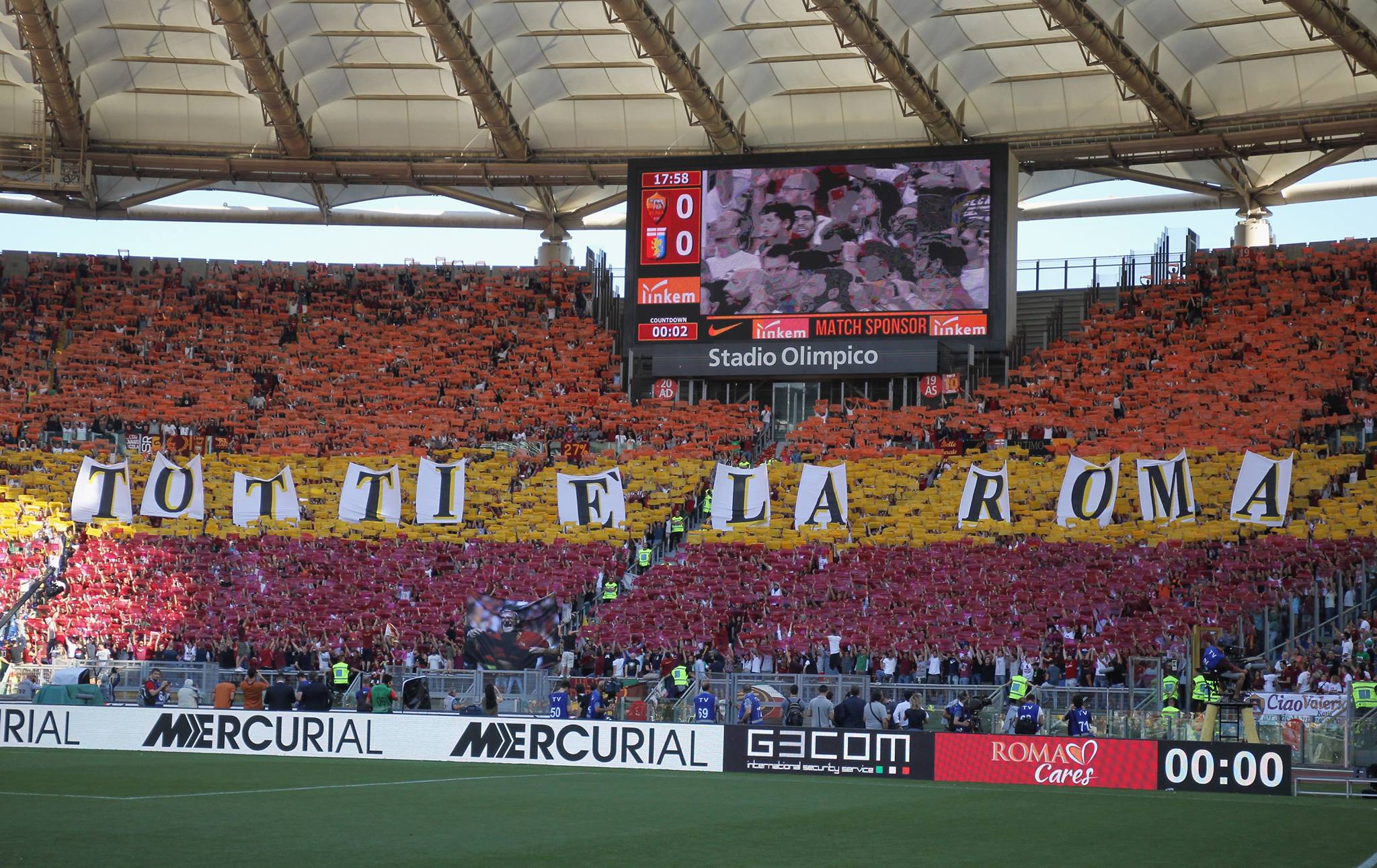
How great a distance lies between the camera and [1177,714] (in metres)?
20.4

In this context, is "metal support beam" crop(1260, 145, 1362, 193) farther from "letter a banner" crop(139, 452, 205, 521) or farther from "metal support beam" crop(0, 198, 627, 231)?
"letter a banner" crop(139, 452, 205, 521)

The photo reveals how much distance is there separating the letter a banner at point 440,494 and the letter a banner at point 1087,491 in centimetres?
1222

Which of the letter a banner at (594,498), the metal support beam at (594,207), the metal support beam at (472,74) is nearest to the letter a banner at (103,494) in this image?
the letter a banner at (594,498)

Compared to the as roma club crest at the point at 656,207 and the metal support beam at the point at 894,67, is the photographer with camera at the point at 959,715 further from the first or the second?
the as roma club crest at the point at 656,207

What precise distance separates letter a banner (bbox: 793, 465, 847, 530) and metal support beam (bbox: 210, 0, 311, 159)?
1529cm

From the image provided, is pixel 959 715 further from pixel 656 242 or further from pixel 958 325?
pixel 656 242

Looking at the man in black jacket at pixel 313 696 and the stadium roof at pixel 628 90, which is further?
the stadium roof at pixel 628 90

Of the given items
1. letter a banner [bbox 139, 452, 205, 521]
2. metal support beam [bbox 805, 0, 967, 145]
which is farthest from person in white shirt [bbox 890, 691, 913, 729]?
letter a banner [bbox 139, 452, 205, 521]

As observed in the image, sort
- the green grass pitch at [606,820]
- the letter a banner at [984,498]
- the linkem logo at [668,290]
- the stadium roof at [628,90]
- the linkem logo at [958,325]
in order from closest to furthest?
the green grass pitch at [606,820] < the letter a banner at [984,498] < the stadium roof at [628,90] < the linkem logo at [958,325] < the linkem logo at [668,290]

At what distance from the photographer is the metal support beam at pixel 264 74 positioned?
119 feet

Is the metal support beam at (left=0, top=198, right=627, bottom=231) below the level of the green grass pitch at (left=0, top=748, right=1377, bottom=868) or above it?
above

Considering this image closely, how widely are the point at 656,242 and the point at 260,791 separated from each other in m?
26.8

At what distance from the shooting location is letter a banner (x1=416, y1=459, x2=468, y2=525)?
34125mm

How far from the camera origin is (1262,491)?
29.4 m
